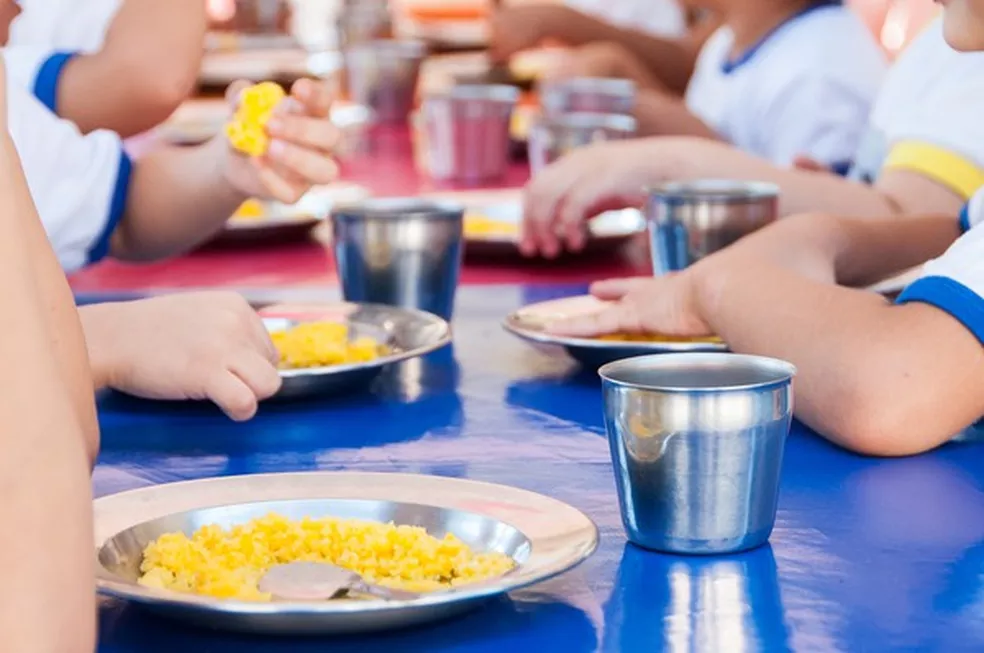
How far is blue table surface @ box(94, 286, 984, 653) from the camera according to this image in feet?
2.49

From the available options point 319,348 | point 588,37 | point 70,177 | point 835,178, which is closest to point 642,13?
point 588,37

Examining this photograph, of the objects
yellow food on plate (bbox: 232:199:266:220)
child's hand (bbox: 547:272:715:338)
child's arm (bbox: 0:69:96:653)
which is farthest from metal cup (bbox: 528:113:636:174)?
child's arm (bbox: 0:69:96:653)

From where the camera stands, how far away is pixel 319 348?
129 cm

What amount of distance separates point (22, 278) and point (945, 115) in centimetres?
142

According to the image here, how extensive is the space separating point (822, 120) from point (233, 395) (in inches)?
66.2

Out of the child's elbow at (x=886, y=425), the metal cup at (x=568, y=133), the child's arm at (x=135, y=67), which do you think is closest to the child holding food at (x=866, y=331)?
the child's elbow at (x=886, y=425)

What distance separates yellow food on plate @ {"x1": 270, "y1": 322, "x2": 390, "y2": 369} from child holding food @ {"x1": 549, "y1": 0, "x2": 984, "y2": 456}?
0.80 ft

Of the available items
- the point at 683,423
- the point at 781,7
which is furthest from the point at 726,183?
the point at 781,7

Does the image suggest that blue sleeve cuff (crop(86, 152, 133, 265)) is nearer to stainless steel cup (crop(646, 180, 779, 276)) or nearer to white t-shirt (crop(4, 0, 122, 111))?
white t-shirt (crop(4, 0, 122, 111))

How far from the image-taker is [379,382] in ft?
4.42

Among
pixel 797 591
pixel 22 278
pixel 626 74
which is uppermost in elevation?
pixel 22 278

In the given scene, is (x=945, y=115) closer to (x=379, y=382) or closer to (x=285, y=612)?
(x=379, y=382)

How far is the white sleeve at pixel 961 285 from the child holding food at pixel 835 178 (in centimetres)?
70

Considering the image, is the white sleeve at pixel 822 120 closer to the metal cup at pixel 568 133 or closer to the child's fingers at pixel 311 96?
the metal cup at pixel 568 133
